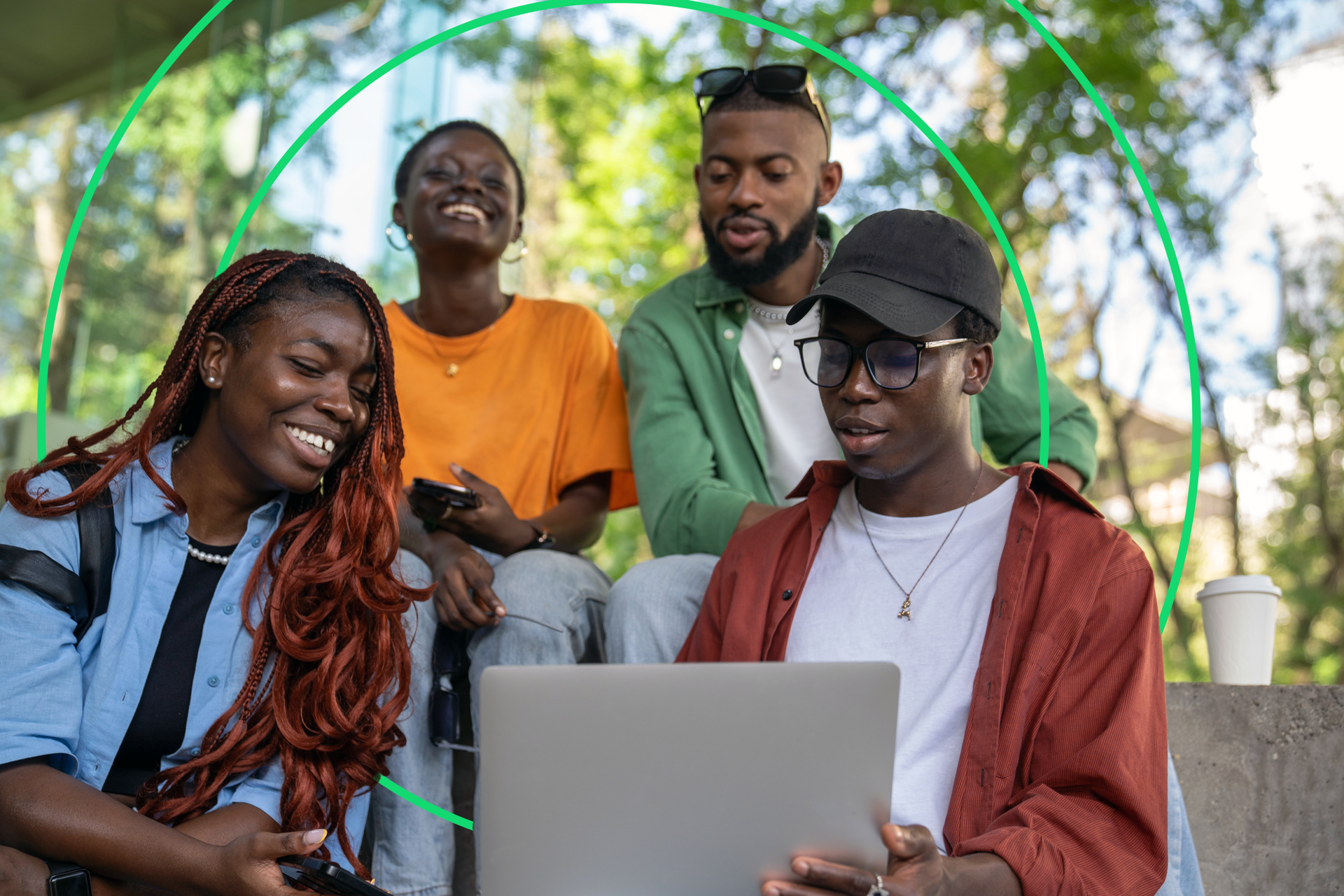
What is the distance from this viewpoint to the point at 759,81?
397 centimetres

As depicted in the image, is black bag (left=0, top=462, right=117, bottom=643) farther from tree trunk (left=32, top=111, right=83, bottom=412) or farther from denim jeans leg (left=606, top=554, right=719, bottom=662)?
tree trunk (left=32, top=111, right=83, bottom=412)

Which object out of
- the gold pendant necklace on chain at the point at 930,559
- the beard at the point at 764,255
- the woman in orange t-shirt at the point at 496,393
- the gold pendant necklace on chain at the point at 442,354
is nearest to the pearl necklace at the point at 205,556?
the woman in orange t-shirt at the point at 496,393

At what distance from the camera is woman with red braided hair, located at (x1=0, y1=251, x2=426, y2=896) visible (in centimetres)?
230

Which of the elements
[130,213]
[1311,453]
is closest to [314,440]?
[130,213]

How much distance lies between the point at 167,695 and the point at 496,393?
5.55 ft

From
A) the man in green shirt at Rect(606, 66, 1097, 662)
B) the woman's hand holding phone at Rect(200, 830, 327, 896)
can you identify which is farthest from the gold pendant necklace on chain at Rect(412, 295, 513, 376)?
the woman's hand holding phone at Rect(200, 830, 327, 896)

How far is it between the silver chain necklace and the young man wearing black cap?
3.00 ft

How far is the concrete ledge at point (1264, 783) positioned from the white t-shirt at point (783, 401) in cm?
→ 128

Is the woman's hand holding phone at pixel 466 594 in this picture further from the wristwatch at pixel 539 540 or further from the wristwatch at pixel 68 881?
the wristwatch at pixel 68 881

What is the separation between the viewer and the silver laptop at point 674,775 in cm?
186

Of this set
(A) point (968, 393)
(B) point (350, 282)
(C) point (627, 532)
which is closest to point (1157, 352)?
(C) point (627, 532)

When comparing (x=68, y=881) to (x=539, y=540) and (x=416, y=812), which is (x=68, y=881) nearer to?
(x=416, y=812)

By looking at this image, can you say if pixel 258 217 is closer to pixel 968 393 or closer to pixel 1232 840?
pixel 968 393

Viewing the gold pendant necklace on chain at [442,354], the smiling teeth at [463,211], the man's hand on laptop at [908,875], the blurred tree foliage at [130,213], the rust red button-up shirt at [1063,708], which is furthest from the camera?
the blurred tree foliage at [130,213]
